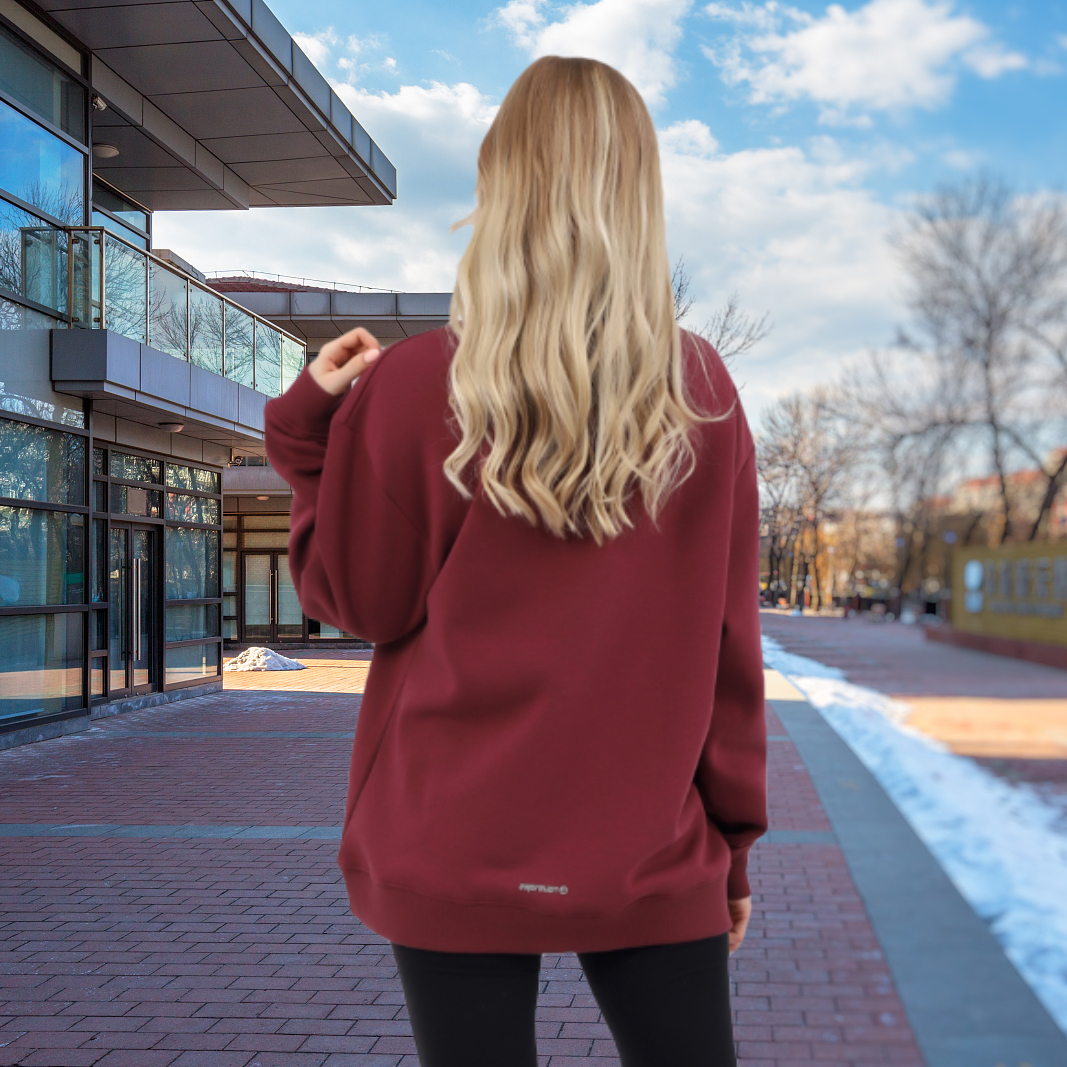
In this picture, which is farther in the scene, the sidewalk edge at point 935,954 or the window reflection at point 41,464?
the window reflection at point 41,464

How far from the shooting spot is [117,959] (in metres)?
3.64

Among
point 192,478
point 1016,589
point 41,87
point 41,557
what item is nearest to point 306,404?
point 1016,589

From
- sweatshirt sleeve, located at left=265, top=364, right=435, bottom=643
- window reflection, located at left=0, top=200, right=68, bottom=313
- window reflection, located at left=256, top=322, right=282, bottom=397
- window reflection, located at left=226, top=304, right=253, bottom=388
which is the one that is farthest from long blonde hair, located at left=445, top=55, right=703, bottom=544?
window reflection, located at left=256, top=322, right=282, bottom=397

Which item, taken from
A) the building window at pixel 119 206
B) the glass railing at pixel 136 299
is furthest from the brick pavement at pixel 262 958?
the building window at pixel 119 206

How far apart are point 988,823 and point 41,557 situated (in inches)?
358

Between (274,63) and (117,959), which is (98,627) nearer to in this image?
(274,63)

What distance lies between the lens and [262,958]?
12.0ft

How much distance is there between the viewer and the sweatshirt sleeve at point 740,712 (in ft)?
3.91

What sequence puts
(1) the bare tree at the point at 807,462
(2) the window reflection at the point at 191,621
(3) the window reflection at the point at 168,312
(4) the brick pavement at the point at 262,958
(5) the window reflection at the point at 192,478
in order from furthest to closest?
(5) the window reflection at the point at 192,478, (2) the window reflection at the point at 191,621, (3) the window reflection at the point at 168,312, (4) the brick pavement at the point at 262,958, (1) the bare tree at the point at 807,462

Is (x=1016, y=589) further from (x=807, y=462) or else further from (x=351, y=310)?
(x=351, y=310)

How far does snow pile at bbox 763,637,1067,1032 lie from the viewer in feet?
4.83

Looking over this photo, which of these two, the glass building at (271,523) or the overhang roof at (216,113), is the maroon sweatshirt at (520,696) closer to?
the overhang roof at (216,113)

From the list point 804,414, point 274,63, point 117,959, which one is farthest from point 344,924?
point 274,63

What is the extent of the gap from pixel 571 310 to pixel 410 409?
20 centimetres
